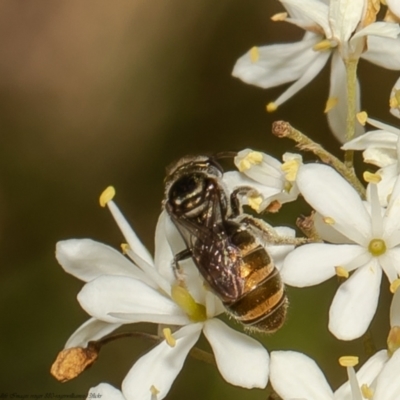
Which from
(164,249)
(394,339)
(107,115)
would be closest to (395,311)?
(394,339)

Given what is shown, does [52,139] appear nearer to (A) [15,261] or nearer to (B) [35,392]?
(A) [15,261]

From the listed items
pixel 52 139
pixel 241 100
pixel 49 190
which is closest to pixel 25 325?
pixel 49 190

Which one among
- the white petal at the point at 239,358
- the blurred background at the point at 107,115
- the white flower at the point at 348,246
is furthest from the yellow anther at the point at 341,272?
the blurred background at the point at 107,115

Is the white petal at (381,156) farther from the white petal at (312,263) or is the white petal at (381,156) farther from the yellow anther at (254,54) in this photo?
the yellow anther at (254,54)

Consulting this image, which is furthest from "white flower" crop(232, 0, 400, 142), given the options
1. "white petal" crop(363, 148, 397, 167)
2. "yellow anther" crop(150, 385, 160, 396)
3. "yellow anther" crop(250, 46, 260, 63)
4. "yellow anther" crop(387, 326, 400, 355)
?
"yellow anther" crop(150, 385, 160, 396)

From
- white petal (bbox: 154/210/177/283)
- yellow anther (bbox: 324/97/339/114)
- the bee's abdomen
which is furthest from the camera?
yellow anther (bbox: 324/97/339/114)

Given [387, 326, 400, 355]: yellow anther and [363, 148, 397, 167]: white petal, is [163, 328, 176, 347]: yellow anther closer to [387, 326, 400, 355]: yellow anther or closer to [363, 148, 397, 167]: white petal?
[387, 326, 400, 355]: yellow anther
